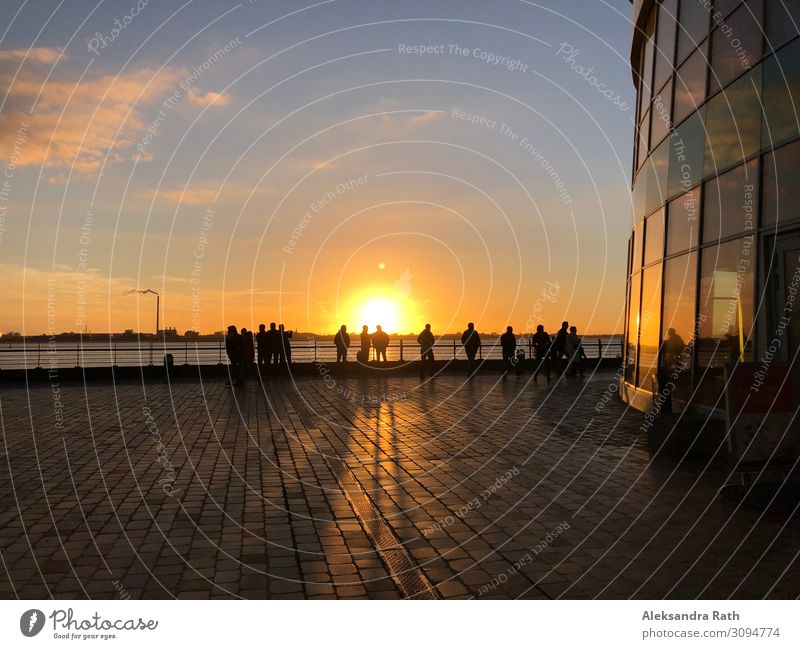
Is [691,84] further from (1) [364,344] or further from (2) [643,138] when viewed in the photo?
(1) [364,344]

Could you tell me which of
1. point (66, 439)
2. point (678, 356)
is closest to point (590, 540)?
point (678, 356)

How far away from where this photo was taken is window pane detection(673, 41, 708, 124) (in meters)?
11.1

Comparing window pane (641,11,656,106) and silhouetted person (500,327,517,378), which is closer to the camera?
window pane (641,11,656,106)

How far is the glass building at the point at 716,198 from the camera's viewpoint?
852 centimetres

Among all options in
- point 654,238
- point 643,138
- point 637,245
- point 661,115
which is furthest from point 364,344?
point 661,115

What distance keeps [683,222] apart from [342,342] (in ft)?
53.1

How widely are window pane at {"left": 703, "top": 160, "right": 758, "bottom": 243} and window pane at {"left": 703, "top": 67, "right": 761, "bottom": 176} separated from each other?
0.21 metres

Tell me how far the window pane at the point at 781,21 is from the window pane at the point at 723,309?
93.4 inches

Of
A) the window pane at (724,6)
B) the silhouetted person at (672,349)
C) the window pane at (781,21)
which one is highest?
the window pane at (724,6)

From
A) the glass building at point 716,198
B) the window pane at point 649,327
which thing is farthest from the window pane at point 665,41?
the window pane at point 649,327

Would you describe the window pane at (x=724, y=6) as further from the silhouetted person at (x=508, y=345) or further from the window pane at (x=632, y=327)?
the silhouetted person at (x=508, y=345)

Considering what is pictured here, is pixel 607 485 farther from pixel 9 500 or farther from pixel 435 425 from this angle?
pixel 9 500
